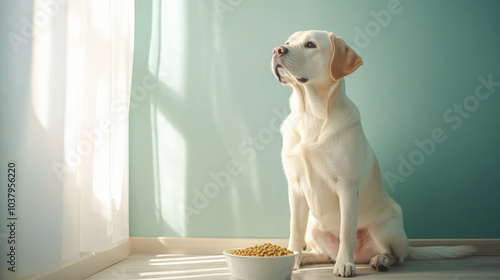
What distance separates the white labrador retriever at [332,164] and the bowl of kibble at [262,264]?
0.27 metres

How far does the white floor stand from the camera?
212 cm

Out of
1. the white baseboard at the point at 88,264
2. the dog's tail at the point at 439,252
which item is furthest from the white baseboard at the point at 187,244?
the dog's tail at the point at 439,252

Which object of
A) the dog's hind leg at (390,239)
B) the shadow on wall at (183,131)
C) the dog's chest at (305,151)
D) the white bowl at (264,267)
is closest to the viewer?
the white bowl at (264,267)

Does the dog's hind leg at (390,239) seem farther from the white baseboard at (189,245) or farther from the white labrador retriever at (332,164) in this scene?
the white baseboard at (189,245)

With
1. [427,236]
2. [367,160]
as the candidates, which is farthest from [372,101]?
[427,236]

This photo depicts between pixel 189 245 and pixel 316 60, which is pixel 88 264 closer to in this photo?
pixel 189 245

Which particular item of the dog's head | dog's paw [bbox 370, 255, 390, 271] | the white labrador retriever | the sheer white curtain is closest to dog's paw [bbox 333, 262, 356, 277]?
the white labrador retriever

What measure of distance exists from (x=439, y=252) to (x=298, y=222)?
2.86 ft

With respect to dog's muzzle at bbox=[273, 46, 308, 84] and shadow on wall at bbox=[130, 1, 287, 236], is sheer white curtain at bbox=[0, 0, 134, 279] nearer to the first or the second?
shadow on wall at bbox=[130, 1, 287, 236]

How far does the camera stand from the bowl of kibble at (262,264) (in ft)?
6.41

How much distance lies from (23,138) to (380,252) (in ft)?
5.73

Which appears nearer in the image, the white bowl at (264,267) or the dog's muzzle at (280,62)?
the white bowl at (264,267)

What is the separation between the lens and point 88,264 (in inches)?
85.7

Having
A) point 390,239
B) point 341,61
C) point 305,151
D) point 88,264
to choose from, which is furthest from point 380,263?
point 88,264
